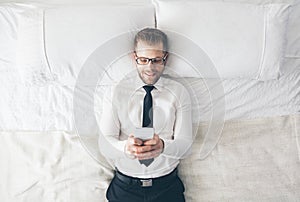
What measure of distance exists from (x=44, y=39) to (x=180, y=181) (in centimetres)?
66

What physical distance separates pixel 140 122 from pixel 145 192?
222 mm

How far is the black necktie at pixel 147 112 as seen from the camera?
123 centimetres

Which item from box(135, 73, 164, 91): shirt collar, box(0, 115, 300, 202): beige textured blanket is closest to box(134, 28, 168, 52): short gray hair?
box(135, 73, 164, 91): shirt collar

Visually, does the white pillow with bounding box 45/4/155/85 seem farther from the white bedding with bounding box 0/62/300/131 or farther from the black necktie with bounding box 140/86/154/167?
the black necktie with bounding box 140/86/154/167

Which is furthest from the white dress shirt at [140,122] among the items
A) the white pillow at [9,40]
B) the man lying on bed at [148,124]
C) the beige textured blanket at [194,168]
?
the white pillow at [9,40]

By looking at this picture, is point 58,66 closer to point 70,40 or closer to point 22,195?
point 70,40

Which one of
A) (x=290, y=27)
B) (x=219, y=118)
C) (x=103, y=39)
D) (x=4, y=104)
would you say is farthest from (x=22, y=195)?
(x=290, y=27)

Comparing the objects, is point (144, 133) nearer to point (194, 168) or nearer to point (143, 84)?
point (143, 84)

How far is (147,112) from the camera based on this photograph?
1.23 m

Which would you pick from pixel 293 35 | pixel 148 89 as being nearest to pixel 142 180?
pixel 148 89

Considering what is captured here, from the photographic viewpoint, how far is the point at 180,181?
132cm

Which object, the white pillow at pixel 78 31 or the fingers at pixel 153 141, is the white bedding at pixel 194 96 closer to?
the white pillow at pixel 78 31

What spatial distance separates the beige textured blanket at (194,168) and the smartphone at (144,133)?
0.19 m

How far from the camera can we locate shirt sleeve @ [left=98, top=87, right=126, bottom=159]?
1.22 m
